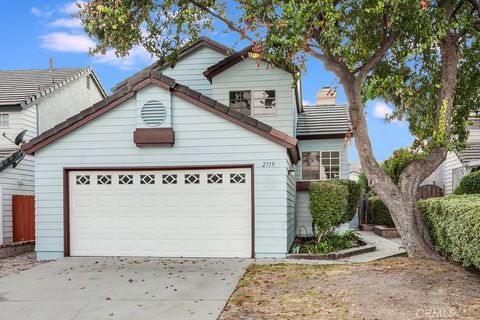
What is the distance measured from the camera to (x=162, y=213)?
39.0 ft

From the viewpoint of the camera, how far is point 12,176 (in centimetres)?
1593

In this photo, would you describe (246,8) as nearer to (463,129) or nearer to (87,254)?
(463,129)

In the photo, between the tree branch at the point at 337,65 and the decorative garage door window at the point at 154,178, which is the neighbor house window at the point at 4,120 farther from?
the tree branch at the point at 337,65

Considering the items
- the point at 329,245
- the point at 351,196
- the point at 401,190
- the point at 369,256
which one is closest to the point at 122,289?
the point at 329,245

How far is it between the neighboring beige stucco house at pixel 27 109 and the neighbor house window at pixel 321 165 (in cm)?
1032

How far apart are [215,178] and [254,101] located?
4145 millimetres

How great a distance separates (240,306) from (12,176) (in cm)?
1225

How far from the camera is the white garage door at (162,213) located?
38.2ft

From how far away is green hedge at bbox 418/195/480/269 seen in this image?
8227 millimetres

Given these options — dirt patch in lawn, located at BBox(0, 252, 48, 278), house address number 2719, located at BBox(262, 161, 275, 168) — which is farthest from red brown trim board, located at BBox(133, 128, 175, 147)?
dirt patch in lawn, located at BBox(0, 252, 48, 278)

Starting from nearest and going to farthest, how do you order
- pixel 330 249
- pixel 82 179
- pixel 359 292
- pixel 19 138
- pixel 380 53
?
pixel 359 292 < pixel 380 53 < pixel 330 249 < pixel 82 179 < pixel 19 138

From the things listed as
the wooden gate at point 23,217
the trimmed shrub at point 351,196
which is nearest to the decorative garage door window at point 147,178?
the trimmed shrub at point 351,196

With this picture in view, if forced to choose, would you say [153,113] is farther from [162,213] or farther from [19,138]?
[19,138]

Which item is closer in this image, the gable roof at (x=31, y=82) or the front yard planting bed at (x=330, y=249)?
the front yard planting bed at (x=330, y=249)
